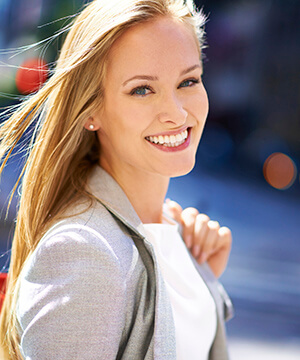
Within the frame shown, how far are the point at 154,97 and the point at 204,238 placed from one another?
60 cm

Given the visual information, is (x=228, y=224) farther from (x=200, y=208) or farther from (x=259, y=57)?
(x=259, y=57)

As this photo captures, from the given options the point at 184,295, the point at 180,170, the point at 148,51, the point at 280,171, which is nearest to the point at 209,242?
the point at 184,295

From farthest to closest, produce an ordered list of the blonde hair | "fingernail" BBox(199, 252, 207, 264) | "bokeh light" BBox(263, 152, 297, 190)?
"bokeh light" BBox(263, 152, 297, 190), "fingernail" BBox(199, 252, 207, 264), the blonde hair

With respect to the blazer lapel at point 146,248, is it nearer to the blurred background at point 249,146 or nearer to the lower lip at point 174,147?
the lower lip at point 174,147

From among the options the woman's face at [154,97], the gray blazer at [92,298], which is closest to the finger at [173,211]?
the woman's face at [154,97]

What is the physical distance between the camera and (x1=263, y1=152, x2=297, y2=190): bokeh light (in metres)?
8.92

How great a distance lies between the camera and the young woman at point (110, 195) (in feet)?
3.79

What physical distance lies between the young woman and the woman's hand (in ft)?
0.46

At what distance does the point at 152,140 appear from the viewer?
142cm

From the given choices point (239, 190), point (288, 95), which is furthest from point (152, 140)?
point (288, 95)

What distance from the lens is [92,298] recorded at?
1.14 m

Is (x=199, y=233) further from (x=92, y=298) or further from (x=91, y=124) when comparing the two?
(x=92, y=298)

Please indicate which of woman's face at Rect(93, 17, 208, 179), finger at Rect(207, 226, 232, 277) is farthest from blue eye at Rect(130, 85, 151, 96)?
finger at Rect(207, 226, 232, 277)

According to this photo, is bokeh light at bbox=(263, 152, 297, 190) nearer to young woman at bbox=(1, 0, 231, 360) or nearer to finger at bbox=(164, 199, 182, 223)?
finger at bbox=(164, 199, 182, 223)
